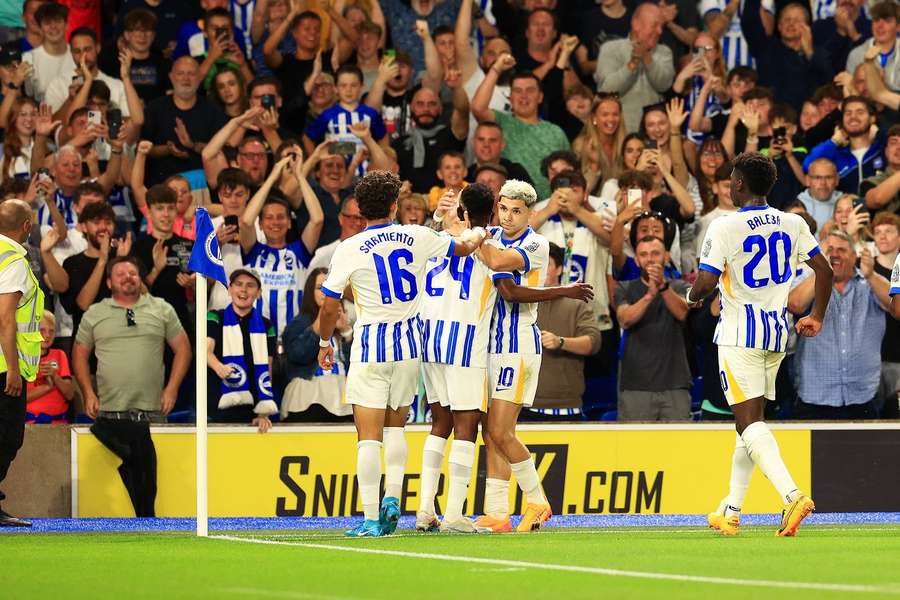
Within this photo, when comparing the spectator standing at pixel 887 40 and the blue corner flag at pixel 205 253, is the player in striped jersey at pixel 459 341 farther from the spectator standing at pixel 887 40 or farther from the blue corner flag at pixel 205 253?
the spectator standing at pixel 887 40

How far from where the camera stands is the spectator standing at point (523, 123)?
53.6ft

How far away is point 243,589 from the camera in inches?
278

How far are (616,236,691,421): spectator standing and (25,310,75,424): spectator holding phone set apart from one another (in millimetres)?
5143

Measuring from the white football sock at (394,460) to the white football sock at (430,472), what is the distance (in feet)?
1.00

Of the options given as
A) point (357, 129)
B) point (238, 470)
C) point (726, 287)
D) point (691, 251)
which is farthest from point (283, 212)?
point (726, 287)

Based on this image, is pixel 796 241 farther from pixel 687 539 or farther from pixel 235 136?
pixel 235 136

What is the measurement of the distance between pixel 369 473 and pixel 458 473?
84cm

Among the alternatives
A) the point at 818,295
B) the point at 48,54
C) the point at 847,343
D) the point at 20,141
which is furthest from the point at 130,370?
the point at 847,343

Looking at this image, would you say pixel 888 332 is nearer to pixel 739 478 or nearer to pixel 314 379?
pixel 739 478

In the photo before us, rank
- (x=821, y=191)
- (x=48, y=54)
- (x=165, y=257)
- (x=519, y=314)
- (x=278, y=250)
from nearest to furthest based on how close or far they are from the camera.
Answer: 1. (x=519, y=314)
2. (x=165, y=257)
3. (x=278, y=250)
4. (x=821, y=191)
5. (x=48, y=54)

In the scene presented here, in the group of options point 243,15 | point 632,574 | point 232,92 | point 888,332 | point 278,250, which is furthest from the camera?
point 243,15

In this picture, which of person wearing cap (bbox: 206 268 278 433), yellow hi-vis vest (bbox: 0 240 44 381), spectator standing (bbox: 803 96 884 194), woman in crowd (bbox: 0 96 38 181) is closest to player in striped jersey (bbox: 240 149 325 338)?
person wearing cap (bbox: 206 268 278 433)

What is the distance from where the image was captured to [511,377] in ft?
35.6

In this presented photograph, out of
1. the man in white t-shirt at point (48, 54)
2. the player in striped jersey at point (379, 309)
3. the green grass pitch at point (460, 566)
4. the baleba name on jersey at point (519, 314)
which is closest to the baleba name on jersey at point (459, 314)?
the baleba name on jersey at point (519, 314)
